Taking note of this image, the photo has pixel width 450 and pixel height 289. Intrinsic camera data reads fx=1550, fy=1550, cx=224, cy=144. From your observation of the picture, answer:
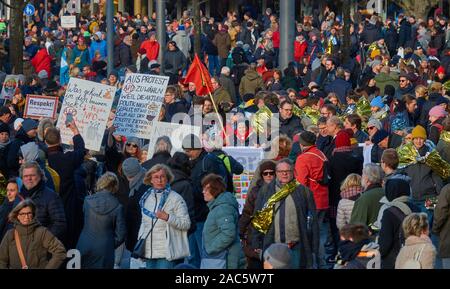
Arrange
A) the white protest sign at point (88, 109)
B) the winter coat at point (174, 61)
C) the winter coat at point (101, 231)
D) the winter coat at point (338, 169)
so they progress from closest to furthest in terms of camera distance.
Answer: the winter coat at point (101, 231), the winter coat at point (338, 169), the white protest sign at point (88, 109), the winter coat at point (174, 61)

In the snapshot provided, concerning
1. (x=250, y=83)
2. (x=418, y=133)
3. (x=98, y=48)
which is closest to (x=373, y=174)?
(x=418, y=133)

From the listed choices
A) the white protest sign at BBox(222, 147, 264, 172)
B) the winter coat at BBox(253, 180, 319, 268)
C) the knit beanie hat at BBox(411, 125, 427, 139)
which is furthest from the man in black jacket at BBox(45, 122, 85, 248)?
the knit beanie hat at BBox(411, 125, 427, 139)

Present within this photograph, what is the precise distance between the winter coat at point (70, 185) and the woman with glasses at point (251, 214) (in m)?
1.55

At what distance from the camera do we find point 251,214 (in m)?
13.5

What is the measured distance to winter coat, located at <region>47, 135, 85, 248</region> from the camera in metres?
14.0

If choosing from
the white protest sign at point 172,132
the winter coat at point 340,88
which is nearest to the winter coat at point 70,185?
the white protest sign at point 172,132

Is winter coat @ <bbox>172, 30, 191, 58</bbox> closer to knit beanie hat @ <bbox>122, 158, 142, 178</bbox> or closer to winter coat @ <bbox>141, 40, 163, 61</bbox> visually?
winter coat @ <bbox>141, 40, 163, 61</bbox>

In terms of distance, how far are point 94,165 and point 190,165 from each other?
2.82 meters

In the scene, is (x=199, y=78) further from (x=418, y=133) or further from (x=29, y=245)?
(x=29, y=245)

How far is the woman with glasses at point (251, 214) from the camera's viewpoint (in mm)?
13198

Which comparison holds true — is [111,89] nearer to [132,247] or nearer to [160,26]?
[132,247]

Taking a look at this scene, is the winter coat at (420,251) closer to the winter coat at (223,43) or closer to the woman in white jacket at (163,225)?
the woman in white jacket at (163,225)

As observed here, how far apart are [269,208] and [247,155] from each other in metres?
4.43
